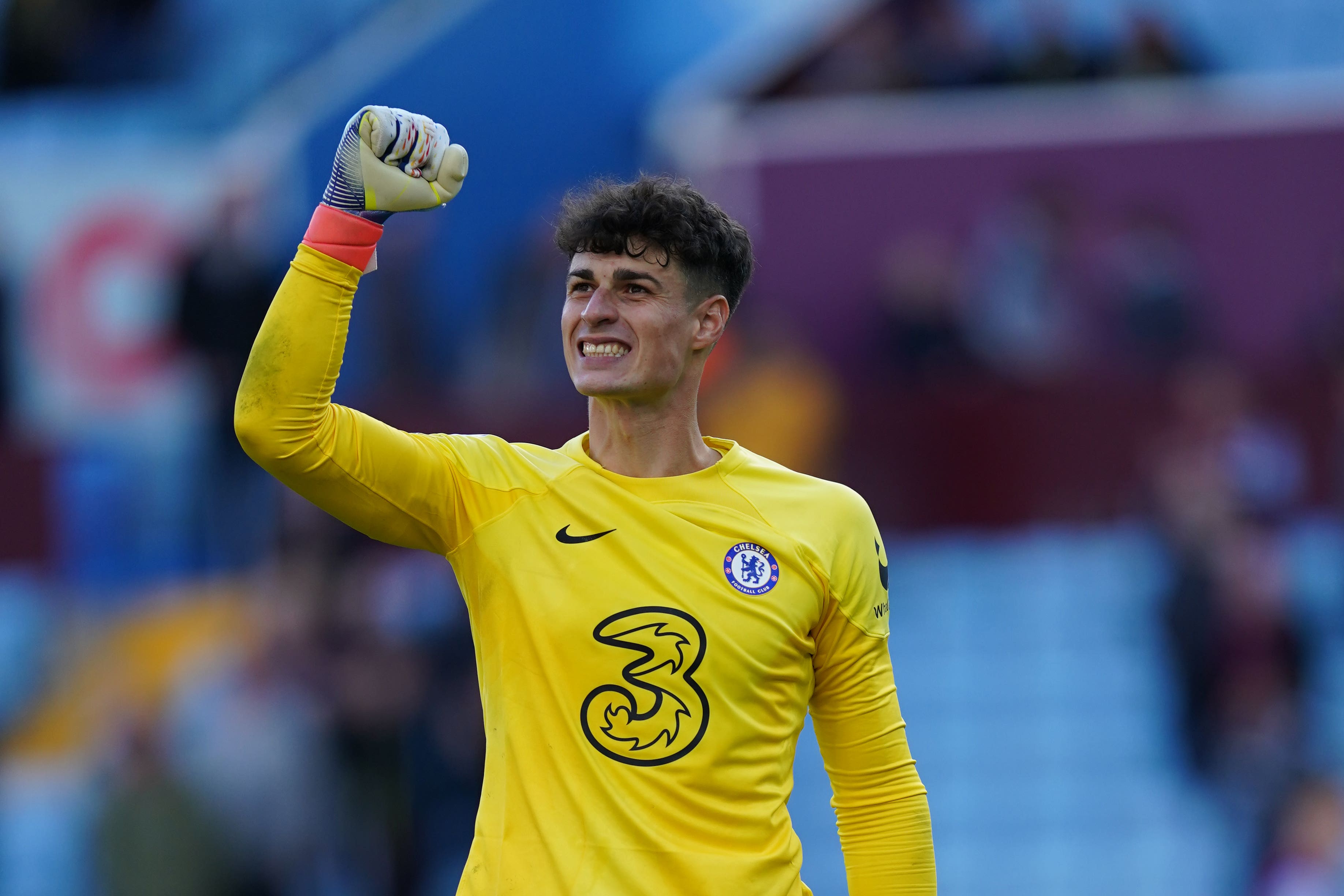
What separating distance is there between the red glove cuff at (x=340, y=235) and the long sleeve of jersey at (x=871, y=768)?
1168 millimetres

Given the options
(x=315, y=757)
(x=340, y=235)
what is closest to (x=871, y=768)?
(x=340, y=235)

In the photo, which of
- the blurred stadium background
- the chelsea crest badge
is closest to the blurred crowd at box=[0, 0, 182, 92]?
the blurred stadium background

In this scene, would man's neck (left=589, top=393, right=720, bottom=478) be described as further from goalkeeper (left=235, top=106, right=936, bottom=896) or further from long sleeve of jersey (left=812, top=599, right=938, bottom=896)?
long sleeve of jersey (left=812, top=599, right=938, bottom=896)

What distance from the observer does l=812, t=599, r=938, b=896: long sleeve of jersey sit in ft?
11.8

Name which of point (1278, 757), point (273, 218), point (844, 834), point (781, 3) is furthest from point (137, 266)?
point (844, 834)

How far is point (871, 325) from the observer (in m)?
11.2

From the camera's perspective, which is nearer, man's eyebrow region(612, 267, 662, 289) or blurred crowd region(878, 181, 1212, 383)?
man's eyebrow region(612, 267, 662, 289)

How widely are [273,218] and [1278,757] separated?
23.0 feet

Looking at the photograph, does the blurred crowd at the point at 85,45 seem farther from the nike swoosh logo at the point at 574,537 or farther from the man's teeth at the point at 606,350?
the nike swoosh logo at the point at 574,537

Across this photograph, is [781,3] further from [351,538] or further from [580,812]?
[580,812]

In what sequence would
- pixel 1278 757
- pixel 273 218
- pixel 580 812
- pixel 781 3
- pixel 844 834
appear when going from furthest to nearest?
1. pixel 781 3
2. pixel 273 218
3. pixel 1278 757
4. pixel 844 834
5. pixel 580 812

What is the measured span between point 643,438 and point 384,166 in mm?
763

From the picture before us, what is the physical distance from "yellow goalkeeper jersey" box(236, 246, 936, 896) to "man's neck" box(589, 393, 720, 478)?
0.05 metres

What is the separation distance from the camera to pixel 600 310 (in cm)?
349
